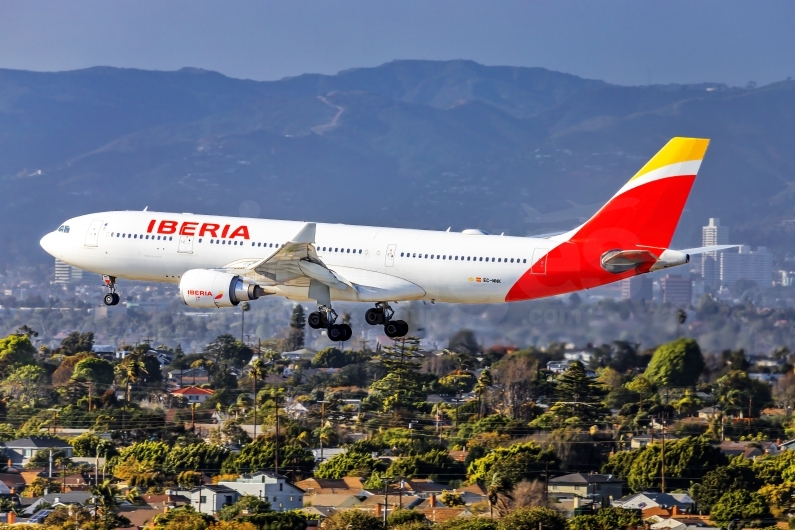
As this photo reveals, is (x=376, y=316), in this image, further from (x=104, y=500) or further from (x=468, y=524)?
(x=104, y=500)

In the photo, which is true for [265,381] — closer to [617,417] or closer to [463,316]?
[617,417]

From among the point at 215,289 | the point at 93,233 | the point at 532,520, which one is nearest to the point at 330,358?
the point at 532,520

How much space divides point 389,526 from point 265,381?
53.9 metres

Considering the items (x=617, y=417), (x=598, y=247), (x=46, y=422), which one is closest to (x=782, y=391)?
(x=617, y=417)

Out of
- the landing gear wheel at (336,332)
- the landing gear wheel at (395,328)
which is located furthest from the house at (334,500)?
the landing gear wheel at (336,332)

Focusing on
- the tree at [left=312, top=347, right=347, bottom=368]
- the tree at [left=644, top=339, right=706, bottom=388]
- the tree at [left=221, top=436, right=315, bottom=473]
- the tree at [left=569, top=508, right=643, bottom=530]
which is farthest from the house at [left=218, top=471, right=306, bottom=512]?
the tree at [left=312, top=347, right=347, bottom=368]

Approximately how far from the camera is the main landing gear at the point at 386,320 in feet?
171

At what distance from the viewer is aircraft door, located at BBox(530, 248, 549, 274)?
47.0 meters

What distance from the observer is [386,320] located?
52.3 meters

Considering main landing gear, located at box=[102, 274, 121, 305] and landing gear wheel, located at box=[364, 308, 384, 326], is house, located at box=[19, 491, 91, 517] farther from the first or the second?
landing gear wheel, located at box=[364, 308, 384, 326]

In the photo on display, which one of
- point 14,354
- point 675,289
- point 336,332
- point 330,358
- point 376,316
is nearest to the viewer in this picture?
point 336,332

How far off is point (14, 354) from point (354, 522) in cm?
6766

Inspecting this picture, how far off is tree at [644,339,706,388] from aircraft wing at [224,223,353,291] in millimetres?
36500

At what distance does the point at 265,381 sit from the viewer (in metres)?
112
